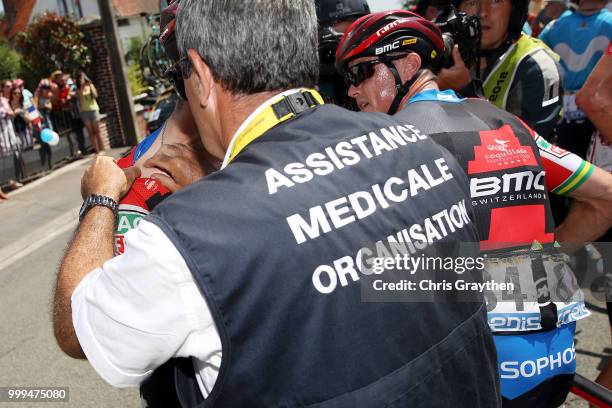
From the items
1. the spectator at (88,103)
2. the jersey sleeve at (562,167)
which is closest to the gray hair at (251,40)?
the jersey sleeve at (562,167)

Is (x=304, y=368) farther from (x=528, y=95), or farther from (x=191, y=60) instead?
(x=528, y=95)

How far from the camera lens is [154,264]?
1038mm

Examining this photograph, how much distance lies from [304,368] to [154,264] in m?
0.35

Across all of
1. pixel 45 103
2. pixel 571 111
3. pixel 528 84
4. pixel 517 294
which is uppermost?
pixel 528 84

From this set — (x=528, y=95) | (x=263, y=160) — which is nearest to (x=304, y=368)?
(x=263, y=160)

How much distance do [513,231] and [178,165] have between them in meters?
1.13

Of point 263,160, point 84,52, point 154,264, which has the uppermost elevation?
point 263,160

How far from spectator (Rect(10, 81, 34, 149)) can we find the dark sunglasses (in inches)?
421

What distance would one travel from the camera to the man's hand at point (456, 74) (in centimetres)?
289

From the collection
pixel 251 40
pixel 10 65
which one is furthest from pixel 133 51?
pixel 251 40

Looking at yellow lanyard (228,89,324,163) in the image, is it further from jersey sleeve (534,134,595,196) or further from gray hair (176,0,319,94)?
jersey sleeve (534,134,595,196)

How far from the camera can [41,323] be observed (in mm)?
5102

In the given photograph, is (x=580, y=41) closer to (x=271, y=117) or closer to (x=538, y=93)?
(x=538, y=93)

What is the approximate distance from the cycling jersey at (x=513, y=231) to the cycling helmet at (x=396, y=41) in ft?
1.17
